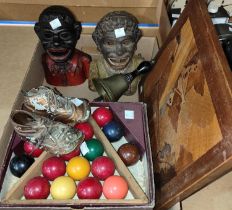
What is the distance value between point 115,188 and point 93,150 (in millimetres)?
180

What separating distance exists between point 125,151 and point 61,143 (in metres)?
0.24

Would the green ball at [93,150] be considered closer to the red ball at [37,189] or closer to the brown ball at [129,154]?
the brown ball at [129,154]

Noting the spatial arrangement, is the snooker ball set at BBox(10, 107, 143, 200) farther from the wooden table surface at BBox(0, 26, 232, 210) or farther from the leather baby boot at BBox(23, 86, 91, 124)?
the wooden table surface at BBox(0, 26, 232, 210)

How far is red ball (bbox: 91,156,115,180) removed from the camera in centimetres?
107

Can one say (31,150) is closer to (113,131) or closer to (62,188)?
(62,188)

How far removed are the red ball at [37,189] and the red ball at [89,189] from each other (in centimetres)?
11

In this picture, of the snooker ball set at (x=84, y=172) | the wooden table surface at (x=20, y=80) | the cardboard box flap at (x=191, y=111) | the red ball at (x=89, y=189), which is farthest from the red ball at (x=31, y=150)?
the cardboard box flap at (x=191, y=111)

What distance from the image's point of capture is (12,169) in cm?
109

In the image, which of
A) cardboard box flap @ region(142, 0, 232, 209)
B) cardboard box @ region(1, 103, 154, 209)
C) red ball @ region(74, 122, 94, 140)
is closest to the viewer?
cardboard box flap @ region(142, 0, 232, 209)

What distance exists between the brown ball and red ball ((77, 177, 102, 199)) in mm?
140

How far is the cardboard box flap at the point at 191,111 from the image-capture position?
0.76m

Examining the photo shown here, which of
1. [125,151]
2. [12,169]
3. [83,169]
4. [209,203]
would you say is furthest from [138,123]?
[12,169]

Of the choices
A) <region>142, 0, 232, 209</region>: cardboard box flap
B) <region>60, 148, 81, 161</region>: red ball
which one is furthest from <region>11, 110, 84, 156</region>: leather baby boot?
<region>142, 0, 232, 209</region>: cardboard box flap

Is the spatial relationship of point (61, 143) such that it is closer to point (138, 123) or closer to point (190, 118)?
point (138, 123)
